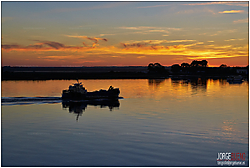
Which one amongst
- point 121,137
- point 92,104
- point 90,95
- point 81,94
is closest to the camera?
point 121,137

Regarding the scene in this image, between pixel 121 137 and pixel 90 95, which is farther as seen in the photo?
pixel 90 95

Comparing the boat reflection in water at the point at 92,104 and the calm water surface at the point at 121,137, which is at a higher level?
the boat reflection in water at the point at 92,104

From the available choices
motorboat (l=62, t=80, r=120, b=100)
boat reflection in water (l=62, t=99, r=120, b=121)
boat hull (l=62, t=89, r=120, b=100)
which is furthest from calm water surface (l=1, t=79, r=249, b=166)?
motorboat (l=62, t=80, r=120, b=100)

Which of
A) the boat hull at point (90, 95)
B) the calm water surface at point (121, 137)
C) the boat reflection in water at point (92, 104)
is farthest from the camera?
the boat hull at point (90, 95)

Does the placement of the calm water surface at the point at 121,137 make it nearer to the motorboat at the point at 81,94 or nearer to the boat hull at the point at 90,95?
the boat hull at the point at 90,95

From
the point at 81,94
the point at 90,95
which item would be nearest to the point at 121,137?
the point at 81,94

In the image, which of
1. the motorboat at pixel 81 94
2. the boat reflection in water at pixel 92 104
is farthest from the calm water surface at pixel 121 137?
the motorboat at pixel 81 94

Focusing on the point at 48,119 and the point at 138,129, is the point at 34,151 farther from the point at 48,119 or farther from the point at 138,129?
the point at 48,119

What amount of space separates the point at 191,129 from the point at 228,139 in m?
4.69

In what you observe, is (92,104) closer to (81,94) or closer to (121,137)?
(81,94)

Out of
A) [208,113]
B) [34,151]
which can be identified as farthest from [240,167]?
[208,113]

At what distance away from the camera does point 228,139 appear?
2581 centimetres

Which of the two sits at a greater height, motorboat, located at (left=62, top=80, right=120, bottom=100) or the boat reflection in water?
motorboat, located at (left=62, top=80, right=120, bottom=100)

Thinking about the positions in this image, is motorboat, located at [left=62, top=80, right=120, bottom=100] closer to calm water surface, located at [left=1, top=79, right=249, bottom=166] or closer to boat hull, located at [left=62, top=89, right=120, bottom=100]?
boat hull, located at [left=62, top=89, right=120, bottom=100]
